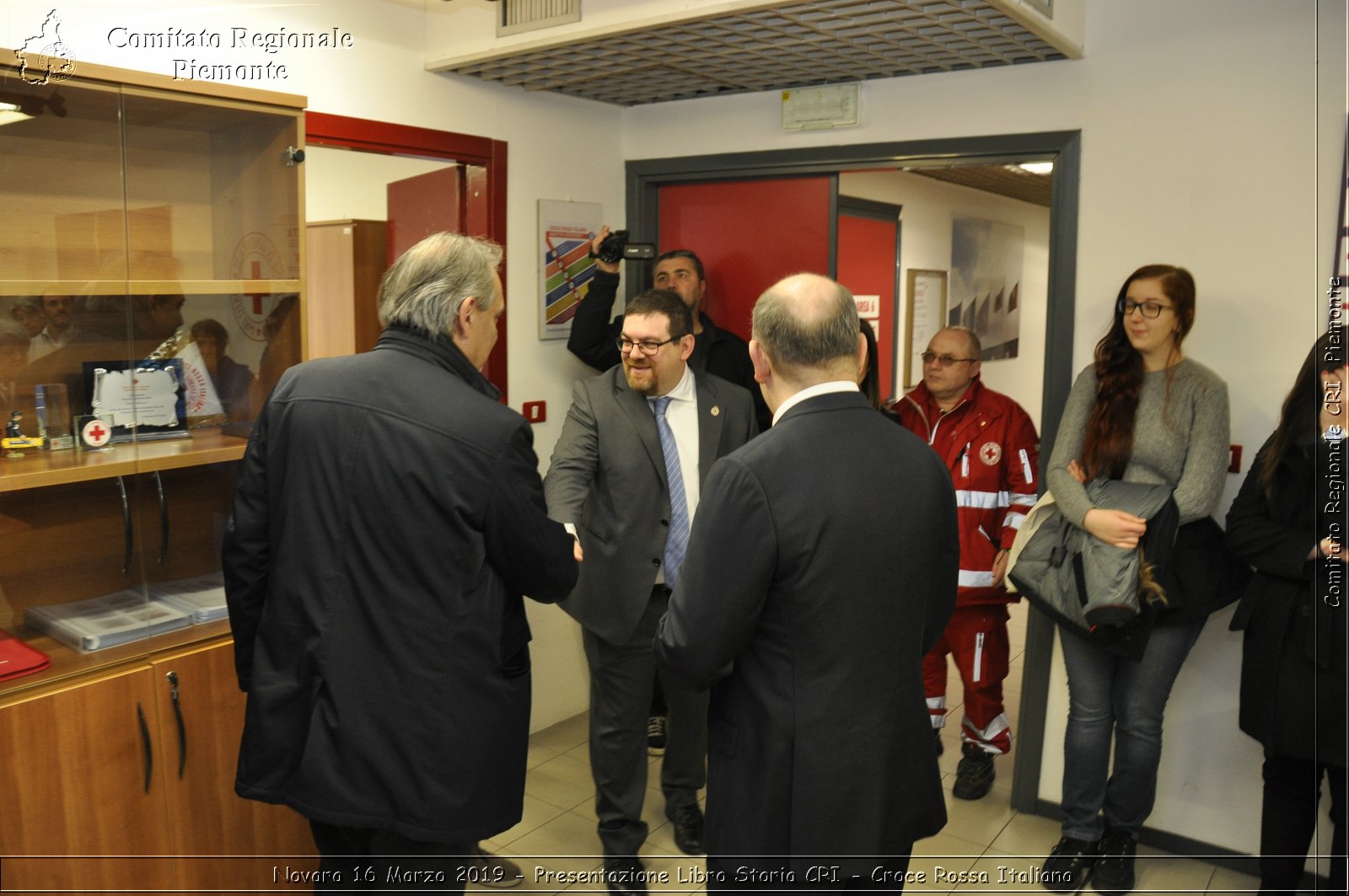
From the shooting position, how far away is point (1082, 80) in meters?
3.12

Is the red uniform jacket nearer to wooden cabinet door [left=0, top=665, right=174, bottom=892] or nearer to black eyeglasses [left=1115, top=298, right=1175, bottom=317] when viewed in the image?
black eyeglasses [left=1115, top=298, right=1175, bottom=317]

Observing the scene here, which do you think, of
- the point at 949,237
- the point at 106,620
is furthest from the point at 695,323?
the point at 949,237

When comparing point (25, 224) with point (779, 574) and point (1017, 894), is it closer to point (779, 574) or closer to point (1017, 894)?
point (779, 574)

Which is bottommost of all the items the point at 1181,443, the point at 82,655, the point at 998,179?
the point at 82,655

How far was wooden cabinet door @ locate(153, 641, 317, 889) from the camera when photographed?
2.33m

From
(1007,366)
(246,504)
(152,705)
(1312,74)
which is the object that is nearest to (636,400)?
(246,504)

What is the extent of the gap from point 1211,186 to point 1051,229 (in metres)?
0.45

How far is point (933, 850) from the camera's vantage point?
314 centimetres

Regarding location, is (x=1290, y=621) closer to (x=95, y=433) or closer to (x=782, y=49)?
(x=782, y=49)

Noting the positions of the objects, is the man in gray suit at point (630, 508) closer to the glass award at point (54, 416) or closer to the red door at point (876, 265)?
the glass award at point (54, 416)

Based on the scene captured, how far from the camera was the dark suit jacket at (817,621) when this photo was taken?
1.67 metres

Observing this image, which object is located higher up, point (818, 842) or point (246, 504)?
point (246, 504)

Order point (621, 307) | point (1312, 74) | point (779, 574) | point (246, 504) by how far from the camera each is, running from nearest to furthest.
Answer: point (779, 574), point (246, 504), point (1312, 74), point (621, 307)

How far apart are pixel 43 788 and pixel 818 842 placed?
63.2 inches
